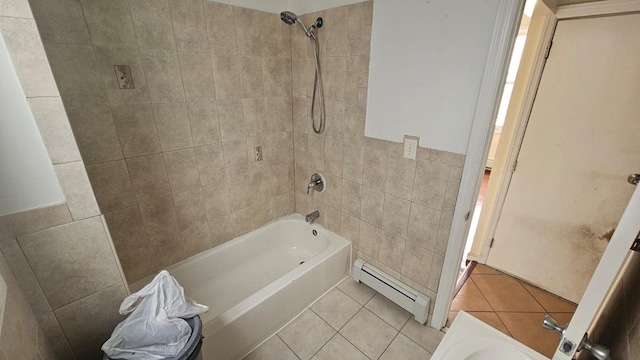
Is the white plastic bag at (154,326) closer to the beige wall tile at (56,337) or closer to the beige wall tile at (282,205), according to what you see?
the beige wall tile at (56,337)

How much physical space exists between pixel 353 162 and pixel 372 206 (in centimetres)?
35

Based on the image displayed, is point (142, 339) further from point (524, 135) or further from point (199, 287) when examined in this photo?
point (524, 135)

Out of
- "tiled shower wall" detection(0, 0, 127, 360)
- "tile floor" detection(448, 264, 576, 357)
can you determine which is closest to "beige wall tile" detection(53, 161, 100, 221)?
"tiled shower wall" detection(0, 0, 127, 360)

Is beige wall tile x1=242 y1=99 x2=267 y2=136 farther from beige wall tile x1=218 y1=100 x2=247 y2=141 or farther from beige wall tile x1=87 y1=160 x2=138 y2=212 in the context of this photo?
beige wall tile x1=87 y1=160 x2=138 y2=212

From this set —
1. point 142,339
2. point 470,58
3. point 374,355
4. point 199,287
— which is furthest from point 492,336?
point 199,287

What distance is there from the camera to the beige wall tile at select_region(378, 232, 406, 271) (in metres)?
1.75

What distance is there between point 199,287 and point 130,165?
104cm

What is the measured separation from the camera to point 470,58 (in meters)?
1.19

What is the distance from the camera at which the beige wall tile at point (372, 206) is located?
69.6 inches

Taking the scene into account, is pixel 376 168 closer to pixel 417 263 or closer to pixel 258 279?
pixel 417 263

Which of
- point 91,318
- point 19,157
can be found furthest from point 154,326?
point 19,157

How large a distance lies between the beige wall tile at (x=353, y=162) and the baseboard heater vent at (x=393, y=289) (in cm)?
70

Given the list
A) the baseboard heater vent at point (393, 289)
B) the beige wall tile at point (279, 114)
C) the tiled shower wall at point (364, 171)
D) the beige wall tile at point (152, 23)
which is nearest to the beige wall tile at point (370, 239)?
the tiled shower wall at point (364, 171)

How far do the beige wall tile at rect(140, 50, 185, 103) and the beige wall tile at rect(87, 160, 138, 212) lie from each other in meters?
0.45
